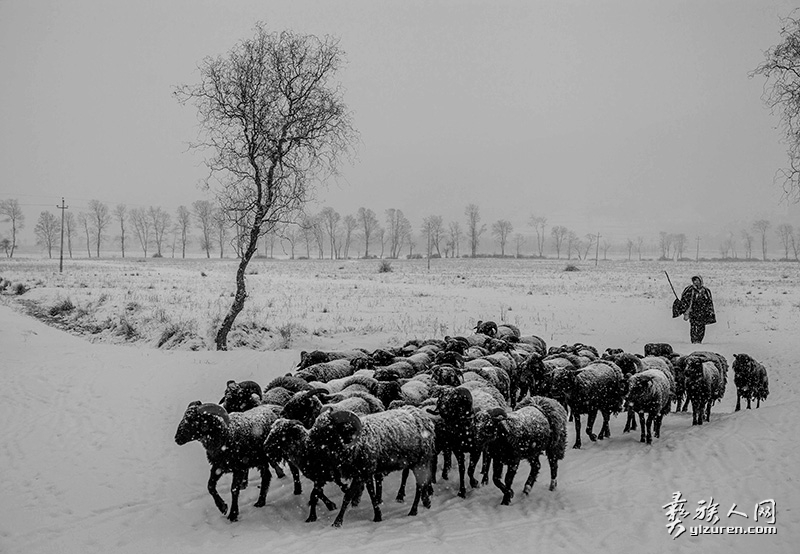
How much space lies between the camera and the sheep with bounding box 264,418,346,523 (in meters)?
6.68

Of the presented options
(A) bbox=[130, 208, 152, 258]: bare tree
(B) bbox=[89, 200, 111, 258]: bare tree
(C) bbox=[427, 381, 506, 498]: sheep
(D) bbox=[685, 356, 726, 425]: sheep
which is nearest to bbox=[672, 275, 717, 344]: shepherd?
(D) bbox=[685, 356, 726, 425]: sheep

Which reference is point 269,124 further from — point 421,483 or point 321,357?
point 421,483

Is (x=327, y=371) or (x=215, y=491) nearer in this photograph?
(x=215, y=491)

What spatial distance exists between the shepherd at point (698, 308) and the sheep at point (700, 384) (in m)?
9.08

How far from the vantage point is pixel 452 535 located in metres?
6.45

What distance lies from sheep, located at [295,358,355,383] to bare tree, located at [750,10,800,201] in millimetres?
13722

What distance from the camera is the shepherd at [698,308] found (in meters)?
19.5

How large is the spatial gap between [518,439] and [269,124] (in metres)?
14.8

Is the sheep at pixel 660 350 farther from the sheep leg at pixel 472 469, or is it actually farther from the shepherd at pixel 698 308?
the sheep leg at pixel 472 469

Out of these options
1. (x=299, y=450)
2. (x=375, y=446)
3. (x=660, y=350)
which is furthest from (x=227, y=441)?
(x=660, y=350)

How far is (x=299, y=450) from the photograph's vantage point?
22.1ft

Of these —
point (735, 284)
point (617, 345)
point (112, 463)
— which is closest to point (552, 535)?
point (112, 463)

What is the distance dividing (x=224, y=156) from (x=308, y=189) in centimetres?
316

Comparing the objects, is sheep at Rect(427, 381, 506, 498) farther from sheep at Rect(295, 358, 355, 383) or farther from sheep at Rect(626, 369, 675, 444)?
sheep at Rect(295, 358, 355, 383)
